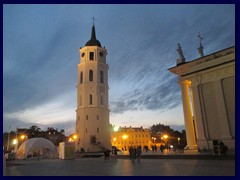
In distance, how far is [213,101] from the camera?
83.9ft

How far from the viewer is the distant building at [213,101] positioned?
2402 centimetres

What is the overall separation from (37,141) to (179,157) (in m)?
28.1

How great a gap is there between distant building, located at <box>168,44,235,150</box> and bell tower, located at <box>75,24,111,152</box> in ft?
104

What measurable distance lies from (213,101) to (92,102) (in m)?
36.7

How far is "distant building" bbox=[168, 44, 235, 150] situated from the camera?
2402 cm

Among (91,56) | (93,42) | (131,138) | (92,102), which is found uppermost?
(93,42)

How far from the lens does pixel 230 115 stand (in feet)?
78.5

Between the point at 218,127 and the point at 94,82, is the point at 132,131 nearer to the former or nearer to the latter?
the point at 94,82

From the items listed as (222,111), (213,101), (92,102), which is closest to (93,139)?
(92,102)

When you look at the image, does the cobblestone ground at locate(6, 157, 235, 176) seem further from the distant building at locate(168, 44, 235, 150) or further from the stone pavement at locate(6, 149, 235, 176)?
the distant building at locate(168, 44, 235, 150)

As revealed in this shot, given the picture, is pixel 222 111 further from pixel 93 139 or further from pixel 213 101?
pixel 93 139

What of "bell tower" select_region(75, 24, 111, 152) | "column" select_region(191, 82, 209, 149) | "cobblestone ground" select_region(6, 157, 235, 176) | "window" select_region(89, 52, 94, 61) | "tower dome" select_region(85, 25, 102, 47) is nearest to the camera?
"cobblestone ground" select_region(6, 157, 235, 176)

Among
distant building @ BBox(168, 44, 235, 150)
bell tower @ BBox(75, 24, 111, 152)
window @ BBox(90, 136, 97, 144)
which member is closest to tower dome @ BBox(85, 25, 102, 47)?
bell tower @ BBox(75, 24, 111, 152)
